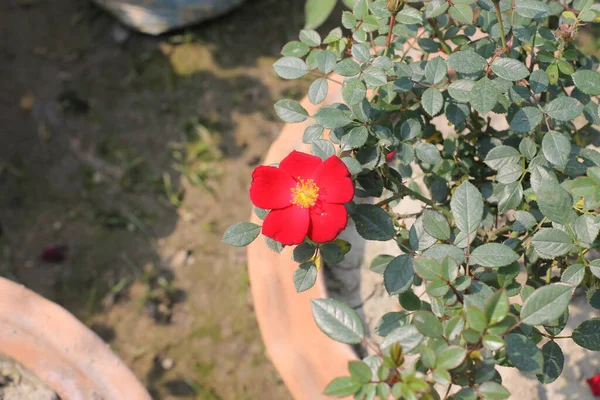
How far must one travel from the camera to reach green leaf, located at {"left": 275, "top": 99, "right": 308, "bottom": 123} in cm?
93

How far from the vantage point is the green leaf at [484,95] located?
84cm

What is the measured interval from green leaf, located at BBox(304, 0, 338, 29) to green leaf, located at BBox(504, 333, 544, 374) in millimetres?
1499

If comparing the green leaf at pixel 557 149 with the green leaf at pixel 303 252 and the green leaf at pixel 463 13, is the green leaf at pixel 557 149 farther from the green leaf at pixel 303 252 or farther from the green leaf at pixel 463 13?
the green leaf at pixel 303 252

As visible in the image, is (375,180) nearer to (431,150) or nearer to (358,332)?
(431,150)

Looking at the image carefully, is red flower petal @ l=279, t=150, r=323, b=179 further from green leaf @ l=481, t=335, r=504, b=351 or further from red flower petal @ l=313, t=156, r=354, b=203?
green leaf @ l=481, t=335, r=504, b=351

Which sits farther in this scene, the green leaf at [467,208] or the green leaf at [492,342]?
the green leaf at [467,208]

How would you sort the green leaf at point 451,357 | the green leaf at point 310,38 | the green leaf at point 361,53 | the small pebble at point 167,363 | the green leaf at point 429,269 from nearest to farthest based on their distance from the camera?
1. the green leaf at point 451,357
2. the green leaf at point 429,269
3. the green leaf at point 361,53
4. the green leaf at point 310,38
5. the small pebble at point 167,363

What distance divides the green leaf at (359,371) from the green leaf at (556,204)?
0.34m

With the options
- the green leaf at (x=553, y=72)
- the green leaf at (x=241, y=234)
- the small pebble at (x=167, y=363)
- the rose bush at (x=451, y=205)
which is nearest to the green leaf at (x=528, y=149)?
the rose bush at (x=451, y=205)

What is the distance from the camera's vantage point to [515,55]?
103 cm

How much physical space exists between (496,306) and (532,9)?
1.64 ft

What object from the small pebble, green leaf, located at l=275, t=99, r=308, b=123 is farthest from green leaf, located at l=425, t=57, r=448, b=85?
the small pebble

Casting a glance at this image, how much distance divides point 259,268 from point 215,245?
78 centimetres

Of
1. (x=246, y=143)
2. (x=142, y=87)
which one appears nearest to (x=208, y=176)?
(x=246, y=143)
